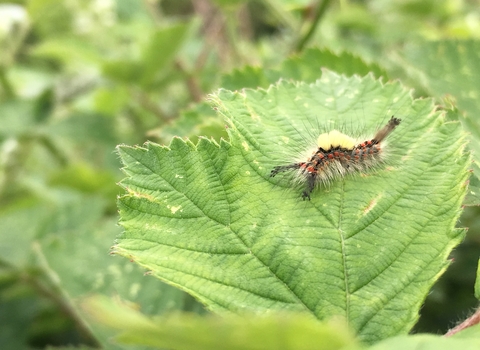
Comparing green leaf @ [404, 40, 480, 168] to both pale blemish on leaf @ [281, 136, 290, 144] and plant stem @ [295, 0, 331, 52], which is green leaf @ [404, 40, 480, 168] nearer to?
plant stem @ [295, 0, 331, 52]

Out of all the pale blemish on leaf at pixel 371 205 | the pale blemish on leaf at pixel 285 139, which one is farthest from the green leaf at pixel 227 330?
the pale blemish on leaf at pixel 285 139

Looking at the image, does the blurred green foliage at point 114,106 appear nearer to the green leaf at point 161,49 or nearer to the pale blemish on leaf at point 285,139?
the green leaf at point 161,49

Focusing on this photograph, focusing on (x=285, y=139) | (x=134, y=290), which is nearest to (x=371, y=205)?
(x=285, y=139)

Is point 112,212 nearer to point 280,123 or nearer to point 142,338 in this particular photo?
point 280,123

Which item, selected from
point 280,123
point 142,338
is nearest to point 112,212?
point 280,123

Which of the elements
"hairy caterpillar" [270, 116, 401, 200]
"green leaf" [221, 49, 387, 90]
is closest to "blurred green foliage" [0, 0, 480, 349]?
"green leaf" [221, 49, 387, 90]

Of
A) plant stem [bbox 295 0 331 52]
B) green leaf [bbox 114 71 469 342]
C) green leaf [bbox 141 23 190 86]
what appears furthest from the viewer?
green leaf [bbox 141 23 190 86]
